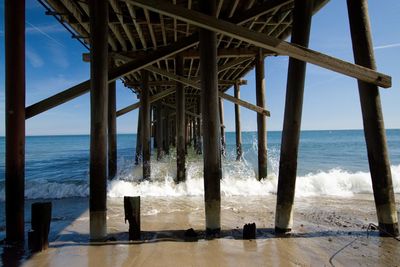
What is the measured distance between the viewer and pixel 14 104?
3.94 meters

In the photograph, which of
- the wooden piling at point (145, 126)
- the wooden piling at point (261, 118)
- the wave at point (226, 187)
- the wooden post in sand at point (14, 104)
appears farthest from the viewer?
the wooden piling at point (145, 126)

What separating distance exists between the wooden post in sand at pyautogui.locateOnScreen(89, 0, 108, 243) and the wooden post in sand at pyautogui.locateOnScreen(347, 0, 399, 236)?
137 inches

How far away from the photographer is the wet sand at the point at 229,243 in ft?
11.5

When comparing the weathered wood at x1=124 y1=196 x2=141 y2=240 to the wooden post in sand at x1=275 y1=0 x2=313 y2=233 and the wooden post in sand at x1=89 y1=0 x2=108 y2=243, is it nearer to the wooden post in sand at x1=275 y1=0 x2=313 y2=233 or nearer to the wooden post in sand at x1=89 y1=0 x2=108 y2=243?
the wooden post in sand at x1=89 y1=0 x2=108 y2=243

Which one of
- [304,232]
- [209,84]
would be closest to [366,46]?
[209,84]

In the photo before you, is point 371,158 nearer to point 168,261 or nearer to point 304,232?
point 304,232

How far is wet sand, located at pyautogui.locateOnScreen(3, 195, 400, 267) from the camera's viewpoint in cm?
351

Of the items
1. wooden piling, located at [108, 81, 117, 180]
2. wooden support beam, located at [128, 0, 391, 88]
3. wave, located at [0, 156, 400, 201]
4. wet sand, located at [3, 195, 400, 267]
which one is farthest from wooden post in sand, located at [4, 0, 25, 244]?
wooden piling, located at [108, 81, 117, 180]

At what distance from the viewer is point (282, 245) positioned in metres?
3.98

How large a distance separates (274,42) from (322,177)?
22.7 ft

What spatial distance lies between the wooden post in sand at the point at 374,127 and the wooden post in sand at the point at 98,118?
348cm

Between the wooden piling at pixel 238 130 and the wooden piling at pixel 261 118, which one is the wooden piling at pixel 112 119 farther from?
the wooden piling at pixel 238 130

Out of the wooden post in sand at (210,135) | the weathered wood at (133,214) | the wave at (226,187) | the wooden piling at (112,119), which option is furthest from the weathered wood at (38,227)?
the wooden piling at (112,119)

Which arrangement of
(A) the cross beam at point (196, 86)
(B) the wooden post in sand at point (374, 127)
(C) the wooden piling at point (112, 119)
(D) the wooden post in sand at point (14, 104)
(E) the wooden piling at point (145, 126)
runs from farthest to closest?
(E) the wooden piling at point (145, 126) < (C) the wooden piling at point (112, 119) < (A) the cross beam at point (196, 86) < (B) the wooden post in sand at point (374, 127) < (D) the wooden post in sand at point (14, 104)
